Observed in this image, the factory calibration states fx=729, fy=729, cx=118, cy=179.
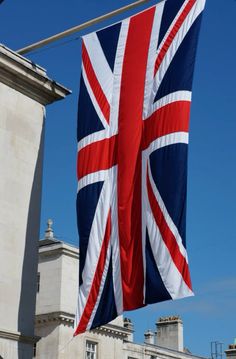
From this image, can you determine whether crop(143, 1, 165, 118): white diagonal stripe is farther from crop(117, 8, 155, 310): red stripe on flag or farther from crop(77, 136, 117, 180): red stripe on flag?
crop(77, 136, 117, 180): red stripe on flag

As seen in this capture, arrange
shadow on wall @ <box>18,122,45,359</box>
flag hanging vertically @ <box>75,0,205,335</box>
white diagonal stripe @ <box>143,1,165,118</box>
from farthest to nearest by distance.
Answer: shadow on wall @ <box>18,122,45,359</box> → white diagonal stripe @ <box>143,1,165,118</box> → flag hanging vertically @ <box>75,0,205,335</box>

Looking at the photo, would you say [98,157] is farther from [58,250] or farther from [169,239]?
[58,250]

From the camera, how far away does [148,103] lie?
14.4 m

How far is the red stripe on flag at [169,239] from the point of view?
12867 millimetres

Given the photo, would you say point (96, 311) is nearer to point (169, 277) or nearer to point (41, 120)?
point (169, 277)

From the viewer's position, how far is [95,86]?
1540cm

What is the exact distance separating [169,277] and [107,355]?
86.8ft

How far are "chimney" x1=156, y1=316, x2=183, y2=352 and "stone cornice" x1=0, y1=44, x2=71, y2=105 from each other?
34.1 meters

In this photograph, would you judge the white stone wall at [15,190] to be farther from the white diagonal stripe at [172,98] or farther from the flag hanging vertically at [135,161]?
the white diagonal stripe at [172,98]

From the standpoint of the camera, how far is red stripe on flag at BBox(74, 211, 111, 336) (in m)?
13.8

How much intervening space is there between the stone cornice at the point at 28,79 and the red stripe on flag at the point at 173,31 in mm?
3328

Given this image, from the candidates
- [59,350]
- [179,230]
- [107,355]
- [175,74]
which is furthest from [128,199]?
[107,355]

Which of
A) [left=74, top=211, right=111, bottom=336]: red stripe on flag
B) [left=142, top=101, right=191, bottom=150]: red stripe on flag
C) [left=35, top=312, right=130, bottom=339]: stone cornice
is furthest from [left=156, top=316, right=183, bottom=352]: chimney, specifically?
[left=142, top=101, right=191, bottom=150]: red stripe on flag

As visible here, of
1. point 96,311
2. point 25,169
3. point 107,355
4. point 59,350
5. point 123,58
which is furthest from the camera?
point 107,355
